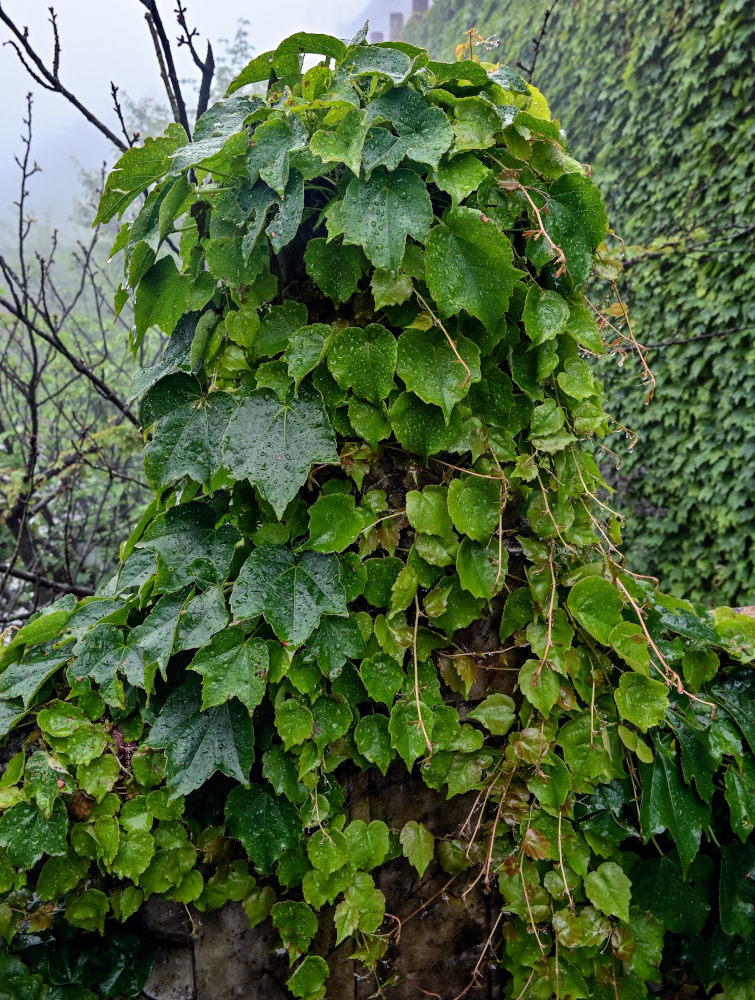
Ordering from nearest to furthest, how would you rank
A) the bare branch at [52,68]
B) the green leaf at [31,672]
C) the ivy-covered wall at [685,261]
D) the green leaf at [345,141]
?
1. the green leaf at [345,141]
2. the green leaf at [31,672]
3. the bare branch at [52,68]
4. the ivy-covered wall at [685,261]

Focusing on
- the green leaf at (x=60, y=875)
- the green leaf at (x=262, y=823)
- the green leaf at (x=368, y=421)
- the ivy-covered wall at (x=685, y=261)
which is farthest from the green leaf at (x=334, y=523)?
the ivy-covered wall at (x=685, y=261)

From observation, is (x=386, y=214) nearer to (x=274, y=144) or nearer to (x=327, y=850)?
(x=274, y=144)

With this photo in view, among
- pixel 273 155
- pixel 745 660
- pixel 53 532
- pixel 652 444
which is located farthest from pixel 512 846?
pixel 53 532

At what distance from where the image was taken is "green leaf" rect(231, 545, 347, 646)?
932mm

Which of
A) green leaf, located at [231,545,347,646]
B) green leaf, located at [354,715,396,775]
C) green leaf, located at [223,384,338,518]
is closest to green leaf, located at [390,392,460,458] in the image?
green leaf, located at [223,384,338,518]

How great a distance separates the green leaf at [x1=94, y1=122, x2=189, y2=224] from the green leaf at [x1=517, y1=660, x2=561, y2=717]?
102 cm

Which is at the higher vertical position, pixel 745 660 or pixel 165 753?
pixel 165 753

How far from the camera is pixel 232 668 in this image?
93 cm

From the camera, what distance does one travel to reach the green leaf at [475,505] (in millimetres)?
1004

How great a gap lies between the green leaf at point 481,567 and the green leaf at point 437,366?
0.79 ft

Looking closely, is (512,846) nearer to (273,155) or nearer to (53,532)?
(273,155)

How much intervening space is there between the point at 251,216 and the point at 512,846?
1.18 meters

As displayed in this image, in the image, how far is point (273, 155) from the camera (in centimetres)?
89

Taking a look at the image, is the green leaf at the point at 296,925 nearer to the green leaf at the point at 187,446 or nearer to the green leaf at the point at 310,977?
the green leaf at the point at 310,977
